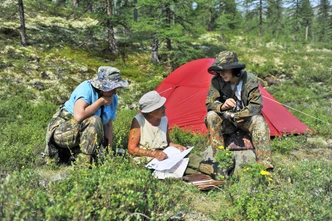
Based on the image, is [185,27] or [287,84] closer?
[287,84]

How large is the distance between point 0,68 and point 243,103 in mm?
7761

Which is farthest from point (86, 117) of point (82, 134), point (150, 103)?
point (150, 103)

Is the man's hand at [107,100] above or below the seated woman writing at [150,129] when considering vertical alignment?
above

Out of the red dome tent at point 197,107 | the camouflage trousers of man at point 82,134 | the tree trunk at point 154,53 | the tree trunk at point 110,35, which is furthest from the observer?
the tree trunk at point 154,53

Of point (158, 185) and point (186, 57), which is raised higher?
point (186, 57)

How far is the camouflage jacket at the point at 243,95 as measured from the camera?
4.07 m

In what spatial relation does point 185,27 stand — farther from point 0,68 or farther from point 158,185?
point 158,185

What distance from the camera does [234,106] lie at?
407 centimetres

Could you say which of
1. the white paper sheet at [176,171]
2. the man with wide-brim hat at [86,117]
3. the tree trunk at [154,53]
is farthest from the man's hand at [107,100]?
the tree trunk at [154,53]

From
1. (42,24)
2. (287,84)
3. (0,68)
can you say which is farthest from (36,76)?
(287,84)

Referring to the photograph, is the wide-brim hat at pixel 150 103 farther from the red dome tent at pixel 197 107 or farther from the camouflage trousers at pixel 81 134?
the red dome tent at pixel 197 107

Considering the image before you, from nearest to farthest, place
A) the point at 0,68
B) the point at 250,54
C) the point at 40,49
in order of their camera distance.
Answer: the point at 0,68 < the point at 40,49 < the point at 250,54

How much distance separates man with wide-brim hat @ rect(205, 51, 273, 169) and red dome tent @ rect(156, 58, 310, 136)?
1.87m

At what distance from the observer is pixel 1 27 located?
11531 mm
